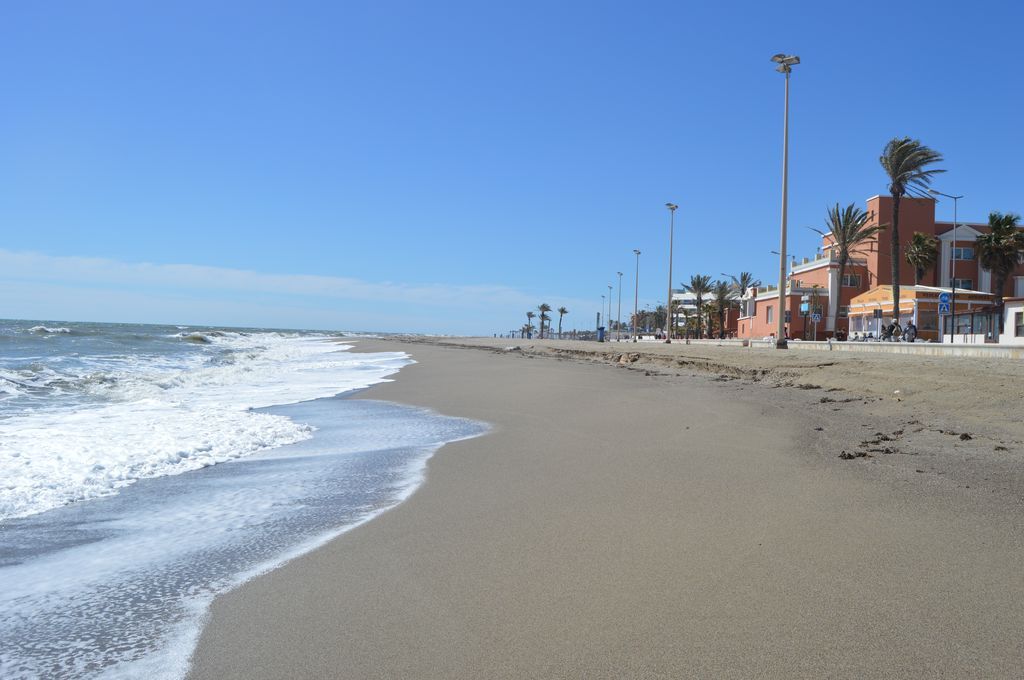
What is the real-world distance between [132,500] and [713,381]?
458 inches

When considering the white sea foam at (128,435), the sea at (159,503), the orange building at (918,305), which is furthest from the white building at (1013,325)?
the sea at (159,503)

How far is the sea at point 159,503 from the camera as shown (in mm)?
2906

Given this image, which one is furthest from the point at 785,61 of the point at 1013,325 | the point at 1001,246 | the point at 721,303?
the point at 721,303

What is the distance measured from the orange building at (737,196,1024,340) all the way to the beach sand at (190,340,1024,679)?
46.0 m

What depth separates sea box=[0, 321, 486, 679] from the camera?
9.53ft

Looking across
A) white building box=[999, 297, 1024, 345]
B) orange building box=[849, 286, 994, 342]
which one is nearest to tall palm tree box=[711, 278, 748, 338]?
orange building box=[849, 286, 994, 342]

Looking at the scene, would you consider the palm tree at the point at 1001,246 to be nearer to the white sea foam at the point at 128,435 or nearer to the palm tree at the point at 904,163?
the palm tree at the point at 904,163

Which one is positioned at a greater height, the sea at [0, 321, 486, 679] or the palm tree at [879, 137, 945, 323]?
the palm tree at [879, 137, 945, 323]

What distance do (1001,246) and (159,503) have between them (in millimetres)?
48936

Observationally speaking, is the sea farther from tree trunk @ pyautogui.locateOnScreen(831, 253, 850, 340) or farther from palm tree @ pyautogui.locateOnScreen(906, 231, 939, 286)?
palm tree @ pyautogui.locateOnScreen(906, 231, 939, 286)

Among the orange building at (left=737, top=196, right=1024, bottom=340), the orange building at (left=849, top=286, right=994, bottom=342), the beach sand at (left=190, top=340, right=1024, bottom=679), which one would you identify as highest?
the orange building at (left=737, top=196, right=1024, bottom=340)

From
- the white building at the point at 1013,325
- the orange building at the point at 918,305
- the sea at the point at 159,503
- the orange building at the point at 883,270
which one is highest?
the orange building at the point at 883,270

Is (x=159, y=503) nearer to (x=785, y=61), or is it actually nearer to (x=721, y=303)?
(x=785, y=61)

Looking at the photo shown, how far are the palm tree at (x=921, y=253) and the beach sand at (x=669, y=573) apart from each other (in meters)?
46.4
